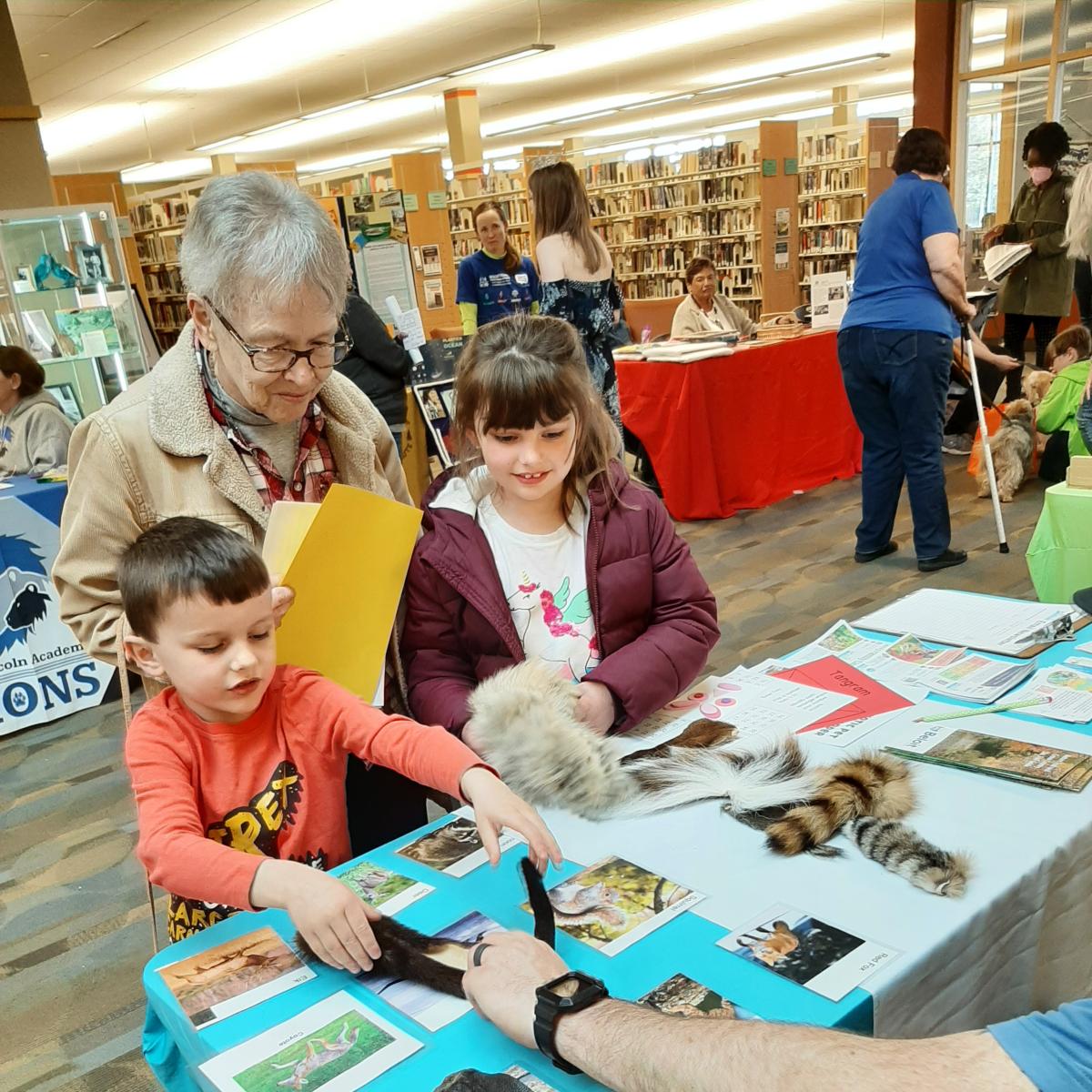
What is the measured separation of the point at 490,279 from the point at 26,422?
2516 mm

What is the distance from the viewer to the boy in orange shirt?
1.01 m

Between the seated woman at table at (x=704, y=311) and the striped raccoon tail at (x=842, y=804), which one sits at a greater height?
the seated woman at table at (x=704, y=311)

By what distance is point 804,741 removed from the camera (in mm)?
1439

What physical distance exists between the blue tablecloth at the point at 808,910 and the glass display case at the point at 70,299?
4652 mm

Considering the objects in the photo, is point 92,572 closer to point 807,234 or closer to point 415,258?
point 415,258

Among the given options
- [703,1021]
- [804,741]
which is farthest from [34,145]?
[703,1021]

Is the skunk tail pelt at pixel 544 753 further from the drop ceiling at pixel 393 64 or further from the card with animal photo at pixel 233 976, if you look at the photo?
the drop ceiling at pixel 393 64

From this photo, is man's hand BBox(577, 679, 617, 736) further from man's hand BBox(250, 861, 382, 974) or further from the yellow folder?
man's hand BBox(250, 861, 382, 974)

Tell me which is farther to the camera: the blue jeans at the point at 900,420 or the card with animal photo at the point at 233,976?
the blue jeans at the point at 900,420

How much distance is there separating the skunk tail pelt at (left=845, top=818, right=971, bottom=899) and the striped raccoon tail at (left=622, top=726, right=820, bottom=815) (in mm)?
99

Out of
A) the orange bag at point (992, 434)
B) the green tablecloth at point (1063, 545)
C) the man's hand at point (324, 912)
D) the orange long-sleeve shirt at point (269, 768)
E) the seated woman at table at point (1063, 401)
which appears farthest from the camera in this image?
the orange bag at point (992, 434)

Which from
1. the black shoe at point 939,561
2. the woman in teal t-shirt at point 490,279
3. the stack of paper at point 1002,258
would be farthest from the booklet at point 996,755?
the stack of paper at point 1002,258

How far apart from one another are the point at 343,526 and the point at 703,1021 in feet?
2.46

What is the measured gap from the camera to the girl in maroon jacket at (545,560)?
4.90 ft
